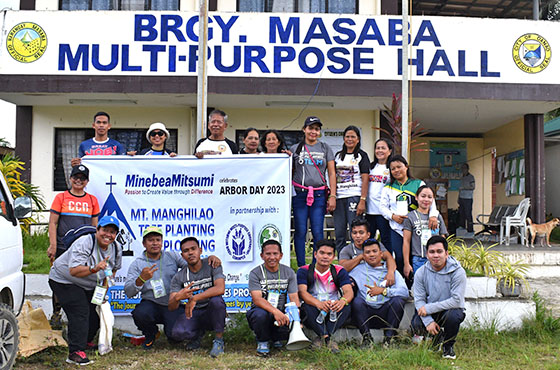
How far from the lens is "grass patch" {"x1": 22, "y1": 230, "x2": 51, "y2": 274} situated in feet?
18.0

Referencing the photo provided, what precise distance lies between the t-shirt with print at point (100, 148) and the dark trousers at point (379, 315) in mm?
2990

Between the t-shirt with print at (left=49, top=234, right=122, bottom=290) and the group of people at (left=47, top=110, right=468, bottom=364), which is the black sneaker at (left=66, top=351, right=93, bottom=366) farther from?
the t-shirt with print at (left=49, top=234, right=122, bottom=290)

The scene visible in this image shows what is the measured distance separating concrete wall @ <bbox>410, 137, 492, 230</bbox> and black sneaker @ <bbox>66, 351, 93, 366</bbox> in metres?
11.2

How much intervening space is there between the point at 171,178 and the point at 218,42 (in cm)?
407

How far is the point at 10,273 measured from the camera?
11.8 ft

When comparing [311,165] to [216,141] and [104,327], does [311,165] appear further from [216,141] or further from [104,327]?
[104,327]

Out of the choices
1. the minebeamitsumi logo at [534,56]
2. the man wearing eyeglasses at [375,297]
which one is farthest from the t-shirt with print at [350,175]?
the minebeamitsumi logo at [534,56]

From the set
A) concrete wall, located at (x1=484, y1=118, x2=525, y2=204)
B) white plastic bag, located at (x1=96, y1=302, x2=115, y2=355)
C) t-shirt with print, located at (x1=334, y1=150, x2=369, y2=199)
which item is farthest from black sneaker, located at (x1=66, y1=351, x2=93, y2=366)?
concrete wall, located at (x1=484, y1=118, x2=525, y2=204)

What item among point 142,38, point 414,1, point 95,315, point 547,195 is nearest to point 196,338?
point 95,315

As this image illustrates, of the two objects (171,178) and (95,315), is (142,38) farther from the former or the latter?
(95,315)

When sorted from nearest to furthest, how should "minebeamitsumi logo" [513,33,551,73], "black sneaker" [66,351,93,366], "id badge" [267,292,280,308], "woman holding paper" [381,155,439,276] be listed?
"black sneaker" [66,351,93,366] → "id badge" [267,292,280,308] → "woman holding paper" [381,155,439,276] → "minebeamitsumi logo" [513,33,551,73]

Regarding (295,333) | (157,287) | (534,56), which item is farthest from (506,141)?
(157,287)

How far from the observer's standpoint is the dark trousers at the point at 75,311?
393cm

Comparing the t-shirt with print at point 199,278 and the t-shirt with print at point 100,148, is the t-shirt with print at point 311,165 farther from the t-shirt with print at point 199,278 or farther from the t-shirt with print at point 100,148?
the t-shirt with print at point 100,148
